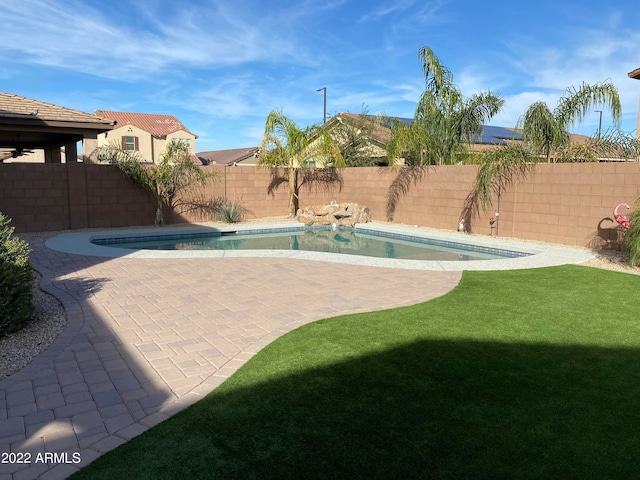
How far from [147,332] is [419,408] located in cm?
339

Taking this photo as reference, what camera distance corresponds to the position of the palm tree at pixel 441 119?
1586cm

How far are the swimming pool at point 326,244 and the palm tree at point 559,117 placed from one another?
13.0 ft

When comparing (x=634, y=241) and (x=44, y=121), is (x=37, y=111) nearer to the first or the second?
(x=44, y=121)

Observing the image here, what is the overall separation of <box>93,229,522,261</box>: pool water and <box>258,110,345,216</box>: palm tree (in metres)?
3.40

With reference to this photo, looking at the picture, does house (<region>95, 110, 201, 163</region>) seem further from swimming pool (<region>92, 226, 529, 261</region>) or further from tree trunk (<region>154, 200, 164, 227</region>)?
swimming pool (<region>92, 226, 529, 261</region>)

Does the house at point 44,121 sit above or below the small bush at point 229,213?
above

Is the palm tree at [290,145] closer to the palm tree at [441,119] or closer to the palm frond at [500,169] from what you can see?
the palm tree at [441,119]

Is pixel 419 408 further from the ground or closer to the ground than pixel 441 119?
closer to the ground

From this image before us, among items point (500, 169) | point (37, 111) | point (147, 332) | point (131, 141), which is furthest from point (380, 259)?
point (131, 141)

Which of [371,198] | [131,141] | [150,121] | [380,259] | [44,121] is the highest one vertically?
[150,121]

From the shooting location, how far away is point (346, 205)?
18812 millimetres

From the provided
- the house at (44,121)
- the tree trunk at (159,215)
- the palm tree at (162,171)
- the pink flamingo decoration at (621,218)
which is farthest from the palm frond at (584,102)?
the house at (44,121)

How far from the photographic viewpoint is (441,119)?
1614 centimetres

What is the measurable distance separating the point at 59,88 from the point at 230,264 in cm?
2739
